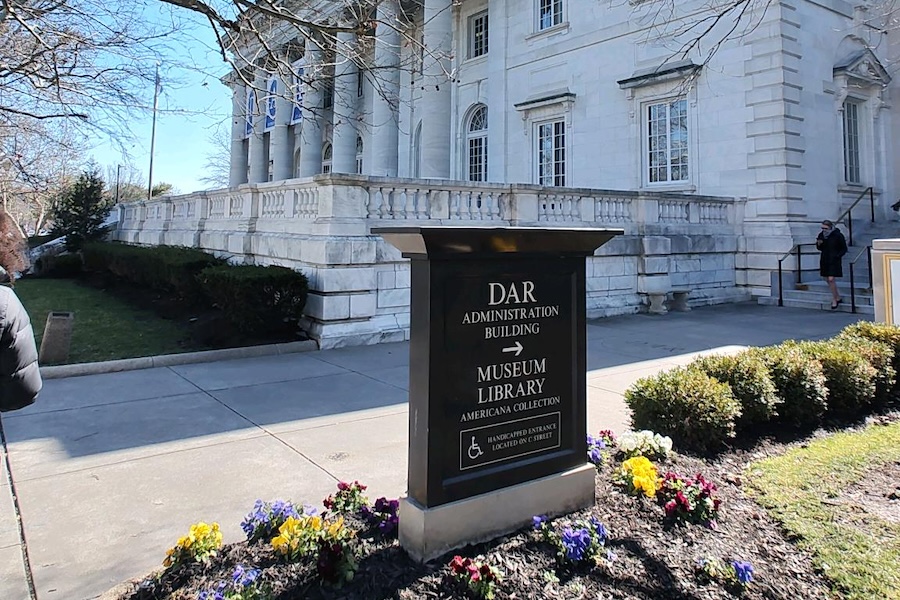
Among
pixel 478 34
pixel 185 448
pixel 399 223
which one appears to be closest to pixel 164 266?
pixel 399 223

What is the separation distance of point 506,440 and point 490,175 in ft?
75.8

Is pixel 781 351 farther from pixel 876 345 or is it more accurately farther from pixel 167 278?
pixel 167 278

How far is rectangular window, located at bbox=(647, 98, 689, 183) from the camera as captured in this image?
63.6ft

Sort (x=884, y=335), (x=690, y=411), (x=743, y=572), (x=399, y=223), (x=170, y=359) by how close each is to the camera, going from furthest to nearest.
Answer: (x=399, y=223) < (x=170, y=359) < (x=884, y=335) < (x=690, y=411) < (x=743, y=572)


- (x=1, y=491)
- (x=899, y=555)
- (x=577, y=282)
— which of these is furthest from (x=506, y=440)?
(x=1, y=491)

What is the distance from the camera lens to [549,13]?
23562mm

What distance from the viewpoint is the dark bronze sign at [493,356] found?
10.5 feet

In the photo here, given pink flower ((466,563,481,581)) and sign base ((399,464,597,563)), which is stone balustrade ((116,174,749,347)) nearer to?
sign base ((399,464,597,563))

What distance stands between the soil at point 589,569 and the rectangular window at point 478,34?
26362 mm

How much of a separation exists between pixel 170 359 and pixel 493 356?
6994 mm

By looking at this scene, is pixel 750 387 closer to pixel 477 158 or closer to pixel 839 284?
pixel 839 284

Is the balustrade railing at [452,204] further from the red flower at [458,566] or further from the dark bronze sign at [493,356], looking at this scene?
the red flower at [458,566]

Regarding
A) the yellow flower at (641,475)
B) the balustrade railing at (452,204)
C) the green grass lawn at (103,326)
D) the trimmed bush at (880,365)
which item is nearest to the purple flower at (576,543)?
the yellow flower at (641,475)

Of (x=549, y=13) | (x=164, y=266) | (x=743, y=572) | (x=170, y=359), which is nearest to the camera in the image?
(x=743, y=572)
